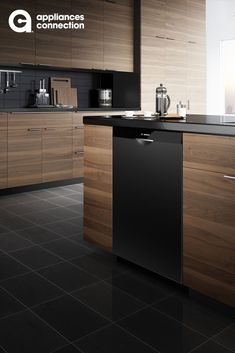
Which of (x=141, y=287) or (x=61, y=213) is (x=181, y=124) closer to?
(x=141, y=287)

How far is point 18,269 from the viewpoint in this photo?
2.61m

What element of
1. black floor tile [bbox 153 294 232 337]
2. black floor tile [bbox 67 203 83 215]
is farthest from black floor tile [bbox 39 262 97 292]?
black floor tile [bbox 67 203 83 215]

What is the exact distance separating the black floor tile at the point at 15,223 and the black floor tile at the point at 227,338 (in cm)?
204

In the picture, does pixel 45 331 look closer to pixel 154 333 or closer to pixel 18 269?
pixel 154 333

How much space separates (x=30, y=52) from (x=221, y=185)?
361cm

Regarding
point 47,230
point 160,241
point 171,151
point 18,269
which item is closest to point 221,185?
point 171,151

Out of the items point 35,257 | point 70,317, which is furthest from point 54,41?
point 70,317

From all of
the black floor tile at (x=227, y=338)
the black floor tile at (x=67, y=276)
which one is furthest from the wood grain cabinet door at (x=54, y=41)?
the black floor tile at (x=227, y=338)

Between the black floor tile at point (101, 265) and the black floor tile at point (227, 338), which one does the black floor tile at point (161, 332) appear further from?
the black floor tile at point (101, 265)

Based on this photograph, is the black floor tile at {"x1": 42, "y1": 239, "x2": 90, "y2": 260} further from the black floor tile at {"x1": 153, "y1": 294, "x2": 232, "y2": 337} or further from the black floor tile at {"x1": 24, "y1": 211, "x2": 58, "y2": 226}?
the black floor tile at {"x1": 153, "y1": 294, "x2": 232, "y2": 337}

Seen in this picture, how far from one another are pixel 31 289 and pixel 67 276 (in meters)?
0.25

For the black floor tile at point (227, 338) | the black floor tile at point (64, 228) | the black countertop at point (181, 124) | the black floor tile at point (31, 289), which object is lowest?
the black floor tile at point (227, 338)

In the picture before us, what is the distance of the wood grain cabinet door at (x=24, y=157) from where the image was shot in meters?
4.68

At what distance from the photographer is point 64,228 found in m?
3.45
